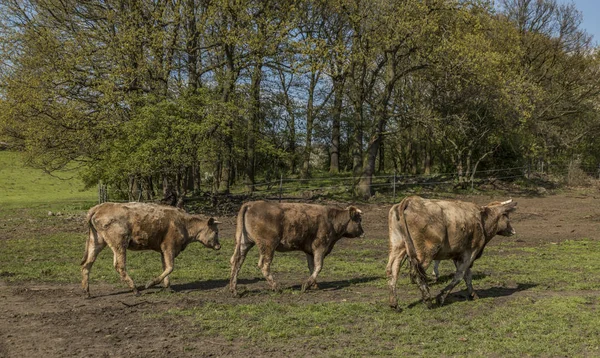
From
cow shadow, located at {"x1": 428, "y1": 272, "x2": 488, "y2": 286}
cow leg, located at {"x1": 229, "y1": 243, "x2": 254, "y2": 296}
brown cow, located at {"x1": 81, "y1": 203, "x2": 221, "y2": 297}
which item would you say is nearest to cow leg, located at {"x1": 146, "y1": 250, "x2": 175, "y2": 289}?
brown cow, located at {"x1": 81, "y1": 203, "x2": 221, "y2": 297}

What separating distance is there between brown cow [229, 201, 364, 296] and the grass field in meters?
0.65

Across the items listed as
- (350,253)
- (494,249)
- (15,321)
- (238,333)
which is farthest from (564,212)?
(15,321)

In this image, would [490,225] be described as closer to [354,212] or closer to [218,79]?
[354,212]

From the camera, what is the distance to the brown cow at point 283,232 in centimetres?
1138

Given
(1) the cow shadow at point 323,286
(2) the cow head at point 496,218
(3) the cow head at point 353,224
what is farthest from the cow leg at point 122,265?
(2) the cow head at point 496,218

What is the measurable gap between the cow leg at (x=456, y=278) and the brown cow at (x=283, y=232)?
2.64 metres

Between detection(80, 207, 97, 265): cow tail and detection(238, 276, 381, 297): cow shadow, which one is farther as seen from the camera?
detection(238, 276, 381, 297): cow shadow

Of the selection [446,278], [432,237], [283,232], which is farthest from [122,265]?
[446,278]

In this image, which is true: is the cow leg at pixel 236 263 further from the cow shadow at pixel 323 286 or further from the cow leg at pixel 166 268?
the cow leg at pixel 166 268

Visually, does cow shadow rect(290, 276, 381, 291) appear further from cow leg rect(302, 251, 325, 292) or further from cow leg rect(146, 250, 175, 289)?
cow leg rect(146, 250, 175, 289)

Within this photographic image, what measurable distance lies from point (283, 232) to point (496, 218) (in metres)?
4.59

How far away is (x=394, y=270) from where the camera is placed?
1014 centimetres

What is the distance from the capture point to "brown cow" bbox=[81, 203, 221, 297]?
11117mm

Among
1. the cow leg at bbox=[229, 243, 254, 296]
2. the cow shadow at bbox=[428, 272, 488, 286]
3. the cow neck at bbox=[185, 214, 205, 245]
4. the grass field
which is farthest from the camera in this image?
the cow neck at bbox=[185, 214, 205, 245]
